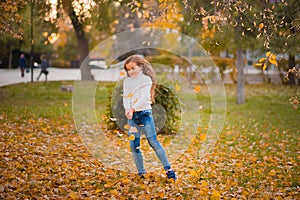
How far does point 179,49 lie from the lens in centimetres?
1550

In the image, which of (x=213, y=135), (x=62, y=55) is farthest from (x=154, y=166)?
(x=62, y=55)

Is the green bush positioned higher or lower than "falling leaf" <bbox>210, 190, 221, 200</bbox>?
higher

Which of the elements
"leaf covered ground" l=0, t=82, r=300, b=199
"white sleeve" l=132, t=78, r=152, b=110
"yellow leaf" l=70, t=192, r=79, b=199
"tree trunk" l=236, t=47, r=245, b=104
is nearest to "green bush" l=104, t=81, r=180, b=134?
"leaf covered ground" l=0, t=82, r=300, b=199

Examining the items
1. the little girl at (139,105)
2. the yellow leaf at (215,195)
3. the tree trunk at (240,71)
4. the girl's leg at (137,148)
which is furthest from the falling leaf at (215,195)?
the tree trunk at (240,71)

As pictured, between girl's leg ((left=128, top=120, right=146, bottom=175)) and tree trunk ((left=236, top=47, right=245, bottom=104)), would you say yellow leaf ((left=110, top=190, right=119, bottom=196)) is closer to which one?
girl's leg ((left=128, top=120, right=146, bottom=175))

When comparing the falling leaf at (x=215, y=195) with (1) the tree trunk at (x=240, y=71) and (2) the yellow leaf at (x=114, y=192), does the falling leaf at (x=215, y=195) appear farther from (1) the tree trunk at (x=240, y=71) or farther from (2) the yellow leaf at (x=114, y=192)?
(1) the tree trunk at (x=240, y=71)

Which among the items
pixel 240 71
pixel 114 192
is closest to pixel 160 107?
pixel 114 192

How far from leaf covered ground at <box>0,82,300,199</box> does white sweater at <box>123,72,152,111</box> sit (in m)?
1.04

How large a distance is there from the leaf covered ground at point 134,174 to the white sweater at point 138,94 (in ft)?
3.41

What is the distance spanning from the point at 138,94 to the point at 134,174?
1.29m

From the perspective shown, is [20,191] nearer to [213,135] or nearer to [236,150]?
[236,150]

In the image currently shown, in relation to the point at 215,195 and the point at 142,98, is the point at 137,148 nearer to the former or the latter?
the point at 142,98

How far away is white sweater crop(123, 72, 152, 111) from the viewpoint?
19.1 ft

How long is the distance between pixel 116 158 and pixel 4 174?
6.70 ft
